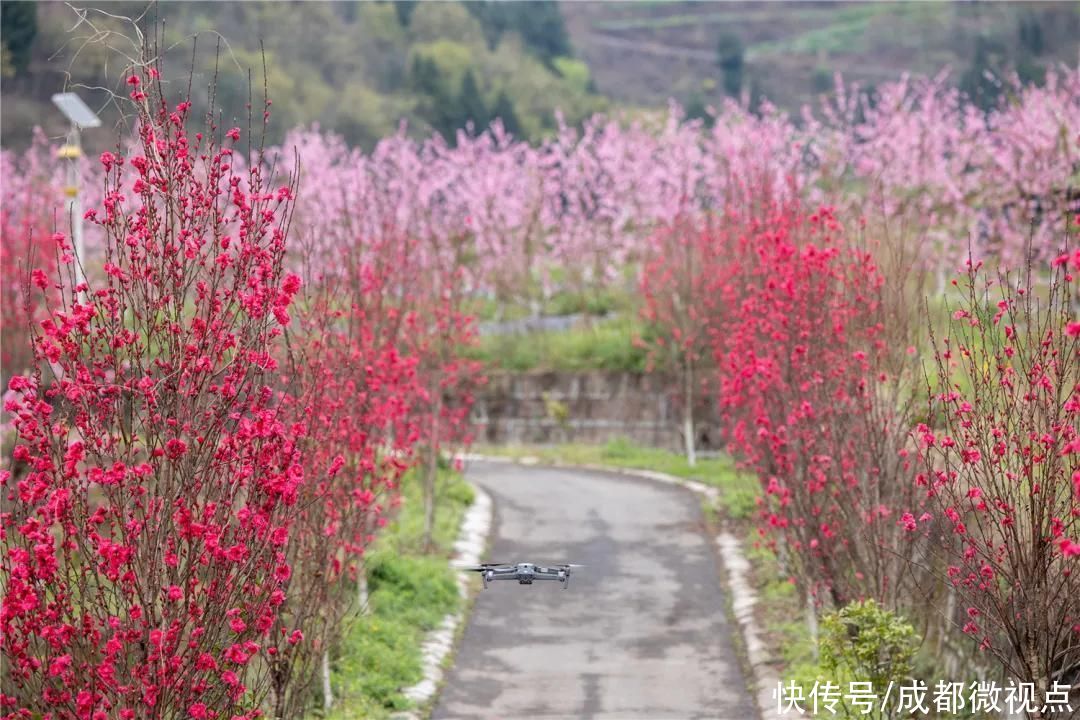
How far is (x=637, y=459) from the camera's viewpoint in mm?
26547

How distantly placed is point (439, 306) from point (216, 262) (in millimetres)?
12324

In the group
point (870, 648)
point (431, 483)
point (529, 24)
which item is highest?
point (529, 24)

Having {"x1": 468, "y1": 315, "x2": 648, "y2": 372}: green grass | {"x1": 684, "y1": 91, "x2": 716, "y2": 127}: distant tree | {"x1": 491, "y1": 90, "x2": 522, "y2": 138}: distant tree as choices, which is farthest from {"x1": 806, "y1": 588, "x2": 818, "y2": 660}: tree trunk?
{"x1": 684, "y1": 91, "x2": 716, "y2": 127}: distant tree

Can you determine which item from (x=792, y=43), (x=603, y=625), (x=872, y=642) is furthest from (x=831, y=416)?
(x=792, y=43)

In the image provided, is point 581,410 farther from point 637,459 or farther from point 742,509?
point 742,509

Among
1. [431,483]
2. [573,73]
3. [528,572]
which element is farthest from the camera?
[573,73]

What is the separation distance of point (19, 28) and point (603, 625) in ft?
71.5

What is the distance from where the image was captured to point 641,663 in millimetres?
12859

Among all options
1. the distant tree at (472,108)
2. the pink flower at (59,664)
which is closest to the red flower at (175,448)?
the pink flower at (59,664)

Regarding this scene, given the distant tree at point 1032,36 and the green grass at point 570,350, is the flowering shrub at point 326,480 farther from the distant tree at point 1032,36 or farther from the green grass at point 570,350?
the distant tree at point 1032,36

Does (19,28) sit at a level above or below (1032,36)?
below

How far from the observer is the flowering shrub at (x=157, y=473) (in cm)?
600

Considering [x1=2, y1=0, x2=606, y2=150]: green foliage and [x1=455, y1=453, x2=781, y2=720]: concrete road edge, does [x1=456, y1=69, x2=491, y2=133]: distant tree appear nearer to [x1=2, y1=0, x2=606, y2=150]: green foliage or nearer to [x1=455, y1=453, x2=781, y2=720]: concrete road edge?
[x1=2, y1=0, x2=606, y2=150]: green foliage

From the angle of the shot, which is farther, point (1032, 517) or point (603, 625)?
point (603, 625)
